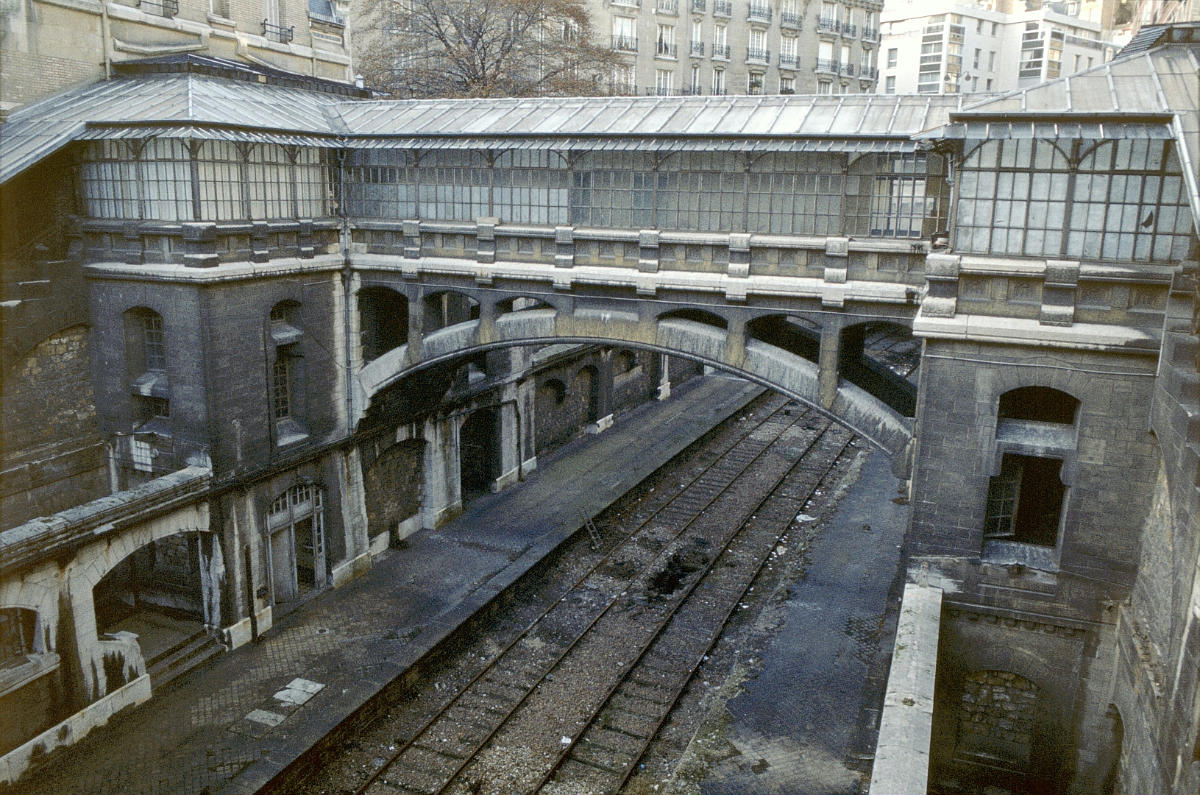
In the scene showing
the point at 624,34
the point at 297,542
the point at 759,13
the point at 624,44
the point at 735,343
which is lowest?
the point at 297,542

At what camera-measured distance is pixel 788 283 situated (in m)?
18.4

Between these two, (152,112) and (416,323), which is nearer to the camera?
(152,112)

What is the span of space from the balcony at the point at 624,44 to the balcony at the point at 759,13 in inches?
385

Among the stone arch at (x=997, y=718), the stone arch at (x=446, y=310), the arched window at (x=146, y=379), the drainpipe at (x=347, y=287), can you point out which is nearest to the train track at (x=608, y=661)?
the stone arch at (x=997, y=718)

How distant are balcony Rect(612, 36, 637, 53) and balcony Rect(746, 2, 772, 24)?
977 cm

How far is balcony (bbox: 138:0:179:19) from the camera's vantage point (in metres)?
23.4

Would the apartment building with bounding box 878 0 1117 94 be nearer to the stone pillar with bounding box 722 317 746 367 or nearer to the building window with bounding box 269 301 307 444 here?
the stone pillar with bounding box 722 317 746 367

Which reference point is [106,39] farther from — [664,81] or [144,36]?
[664,81]

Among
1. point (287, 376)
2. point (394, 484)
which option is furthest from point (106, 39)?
point (394, 484)

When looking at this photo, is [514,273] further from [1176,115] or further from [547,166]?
[1176,115]

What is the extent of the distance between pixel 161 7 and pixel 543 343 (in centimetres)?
1394

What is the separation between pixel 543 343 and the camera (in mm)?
21750

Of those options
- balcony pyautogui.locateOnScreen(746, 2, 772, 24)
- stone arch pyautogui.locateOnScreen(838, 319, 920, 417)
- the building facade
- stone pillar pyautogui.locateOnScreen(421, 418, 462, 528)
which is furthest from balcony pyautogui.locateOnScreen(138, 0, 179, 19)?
balcony pyautogui.locateOnScreen(746, 2, 772, 24)

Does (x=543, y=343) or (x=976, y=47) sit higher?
(x=976, y=47)
